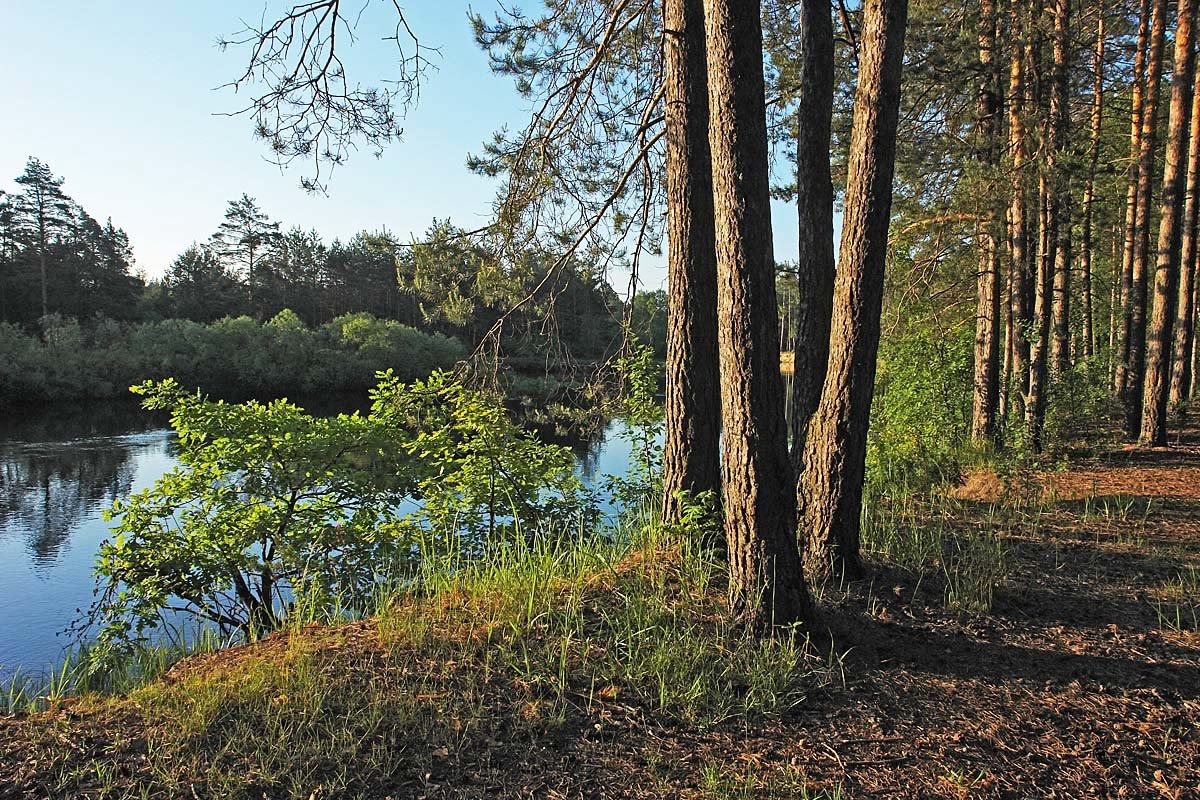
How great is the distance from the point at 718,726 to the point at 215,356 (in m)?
36.1

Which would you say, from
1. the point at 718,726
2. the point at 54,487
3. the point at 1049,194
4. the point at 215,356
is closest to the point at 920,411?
the point at 1049,194

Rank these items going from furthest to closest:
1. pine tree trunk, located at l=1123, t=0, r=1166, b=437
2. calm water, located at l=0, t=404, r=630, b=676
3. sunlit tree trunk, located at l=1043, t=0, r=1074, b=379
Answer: pine tree trunk, located at l=1123, t=0, r=1166, b=437
calm water, located at l=0, t=404, r=630, b=676
sunlit tree trunk, located at l=1043, t=0, r=1074, b=379

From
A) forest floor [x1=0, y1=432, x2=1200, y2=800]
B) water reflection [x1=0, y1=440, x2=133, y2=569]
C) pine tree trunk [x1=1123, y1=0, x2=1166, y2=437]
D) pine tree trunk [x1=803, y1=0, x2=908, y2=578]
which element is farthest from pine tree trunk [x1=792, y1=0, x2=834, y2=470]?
water reflection [x1=0, y1=440, x2=133, y2=569]

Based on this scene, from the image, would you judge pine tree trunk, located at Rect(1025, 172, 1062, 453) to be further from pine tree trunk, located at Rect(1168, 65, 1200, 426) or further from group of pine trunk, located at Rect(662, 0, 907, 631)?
group of pine trunk, located at Rect(662, 0, 907, 631)

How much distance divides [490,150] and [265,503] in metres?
3.97

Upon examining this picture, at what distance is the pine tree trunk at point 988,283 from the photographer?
325 inches

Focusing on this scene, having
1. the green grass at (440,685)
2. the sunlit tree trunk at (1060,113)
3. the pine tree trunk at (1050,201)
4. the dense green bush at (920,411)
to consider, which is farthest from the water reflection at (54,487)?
the sunlit tree trunk at (1060,113)

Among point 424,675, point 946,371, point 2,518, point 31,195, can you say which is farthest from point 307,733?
point 31,195

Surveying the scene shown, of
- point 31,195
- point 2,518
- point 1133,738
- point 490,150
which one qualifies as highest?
point 31,195

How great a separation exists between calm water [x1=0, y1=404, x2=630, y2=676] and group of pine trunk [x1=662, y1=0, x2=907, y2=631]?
113 inches

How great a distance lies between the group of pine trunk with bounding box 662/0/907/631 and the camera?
341 cm

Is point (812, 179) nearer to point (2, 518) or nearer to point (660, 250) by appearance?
point (660, 250)

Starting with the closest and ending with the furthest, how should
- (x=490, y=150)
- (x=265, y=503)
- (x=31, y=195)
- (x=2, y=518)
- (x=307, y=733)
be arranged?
(x=307, y=733), (x=490, y=150), (x=265, y=503), (x=2, y=518), (x=31, y=195)

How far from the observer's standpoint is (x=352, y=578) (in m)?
6.45
